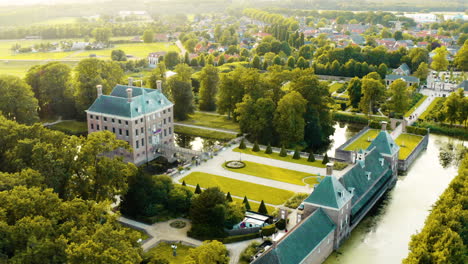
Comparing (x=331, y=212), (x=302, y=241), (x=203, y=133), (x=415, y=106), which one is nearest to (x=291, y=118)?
(x=203, y=133)

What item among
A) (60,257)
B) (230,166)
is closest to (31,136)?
(60,257)

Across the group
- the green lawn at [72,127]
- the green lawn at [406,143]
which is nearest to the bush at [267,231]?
the green lawn at [406,143]

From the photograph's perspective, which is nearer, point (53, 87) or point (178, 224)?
point (178, 224)

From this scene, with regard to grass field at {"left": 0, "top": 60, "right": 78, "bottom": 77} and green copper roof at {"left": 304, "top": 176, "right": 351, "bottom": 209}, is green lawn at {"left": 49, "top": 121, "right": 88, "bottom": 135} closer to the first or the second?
grass field at {"left": 0, "top": 60, "right": 78, "bottom": 77}

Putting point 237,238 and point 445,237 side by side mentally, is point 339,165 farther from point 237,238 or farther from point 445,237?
point 445,237

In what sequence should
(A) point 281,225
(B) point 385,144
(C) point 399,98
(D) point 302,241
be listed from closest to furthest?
1. (D) point 302,241
2. (A) point 281,225
3. (B) point 385,144
4. (C) point 399,98

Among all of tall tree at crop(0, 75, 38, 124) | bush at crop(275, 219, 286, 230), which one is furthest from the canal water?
tall tree at crop(0, 75, 38, 124)

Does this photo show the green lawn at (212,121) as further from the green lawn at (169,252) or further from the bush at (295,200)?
the green lawn at (169,252)
